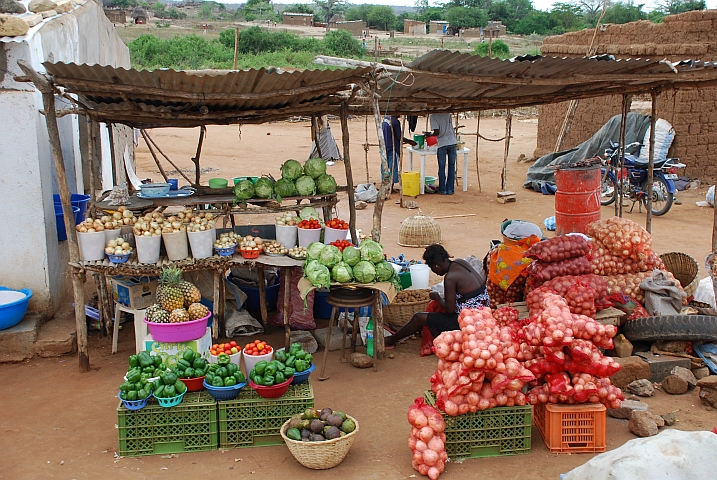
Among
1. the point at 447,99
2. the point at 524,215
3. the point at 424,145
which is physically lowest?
the point at 524,215

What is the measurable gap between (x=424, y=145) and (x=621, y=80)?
7.71 m

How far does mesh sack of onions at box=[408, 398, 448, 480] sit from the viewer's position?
426 centimetres

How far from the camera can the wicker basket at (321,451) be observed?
→ 427 centimetres

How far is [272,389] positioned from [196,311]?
1.37m

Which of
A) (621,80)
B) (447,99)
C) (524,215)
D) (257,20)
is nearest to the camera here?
(621,80)

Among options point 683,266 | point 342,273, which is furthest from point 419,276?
point 683,266

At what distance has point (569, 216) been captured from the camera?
9.08 metres

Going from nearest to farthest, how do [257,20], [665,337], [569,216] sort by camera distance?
[665,337], [569,216], [257,20]

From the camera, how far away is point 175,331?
5.50 meters

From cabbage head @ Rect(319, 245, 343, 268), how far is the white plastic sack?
3152mm

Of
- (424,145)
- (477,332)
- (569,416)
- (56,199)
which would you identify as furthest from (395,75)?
(424,145)

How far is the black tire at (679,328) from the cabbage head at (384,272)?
2.25m

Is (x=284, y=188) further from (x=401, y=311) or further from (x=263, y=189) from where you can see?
(x=401, y=311)

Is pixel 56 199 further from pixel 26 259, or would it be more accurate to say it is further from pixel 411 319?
pixel 411 319
